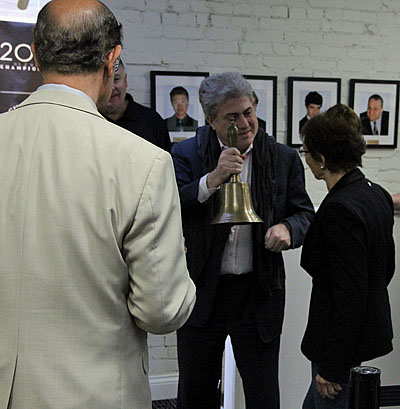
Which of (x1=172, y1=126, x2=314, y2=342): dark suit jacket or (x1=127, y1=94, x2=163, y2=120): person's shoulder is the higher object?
(x1=127, y1=94, x2=163, y2=120): person's shoulder

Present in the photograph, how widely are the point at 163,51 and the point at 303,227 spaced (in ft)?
6.76

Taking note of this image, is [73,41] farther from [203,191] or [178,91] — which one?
[178,91]

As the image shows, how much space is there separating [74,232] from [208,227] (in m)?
1.12

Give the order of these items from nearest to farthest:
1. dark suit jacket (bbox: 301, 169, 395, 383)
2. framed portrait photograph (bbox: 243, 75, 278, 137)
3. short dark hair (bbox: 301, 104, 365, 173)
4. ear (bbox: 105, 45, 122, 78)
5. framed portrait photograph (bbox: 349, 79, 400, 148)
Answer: ear (bbox: 105, 45, 122, 78) < dark suit jacket (bbox: 301, 169, 395, 383) < short dark hair (bbox: 301, 104, 365, 173) < framed portrait photograph (bbox: 243, 75, 278, 137) < framed portrait photograph (bbox: 349, 79, 400, 148)

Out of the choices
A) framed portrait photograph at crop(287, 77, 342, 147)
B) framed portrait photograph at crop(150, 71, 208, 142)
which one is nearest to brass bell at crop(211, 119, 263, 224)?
framed portrait photograph at crop(150, 71, 208, 142)

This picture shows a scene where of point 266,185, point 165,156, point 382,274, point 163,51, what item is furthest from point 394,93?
point 165,156

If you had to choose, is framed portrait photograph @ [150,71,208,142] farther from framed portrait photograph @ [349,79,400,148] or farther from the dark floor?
the dark floor

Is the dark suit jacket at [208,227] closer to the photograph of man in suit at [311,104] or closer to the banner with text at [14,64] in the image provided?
the banner with text at [14,64]

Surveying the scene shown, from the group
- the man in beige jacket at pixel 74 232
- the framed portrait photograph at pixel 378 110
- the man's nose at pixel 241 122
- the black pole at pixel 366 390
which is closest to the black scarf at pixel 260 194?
the man's nose at pixel 241 122

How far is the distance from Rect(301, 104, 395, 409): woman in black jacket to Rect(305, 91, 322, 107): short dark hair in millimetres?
2277

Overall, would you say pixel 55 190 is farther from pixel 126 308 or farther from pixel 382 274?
pixel 382 274

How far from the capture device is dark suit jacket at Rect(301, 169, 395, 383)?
1.87 m

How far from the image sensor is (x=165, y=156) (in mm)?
1354

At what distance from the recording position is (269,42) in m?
4.18
